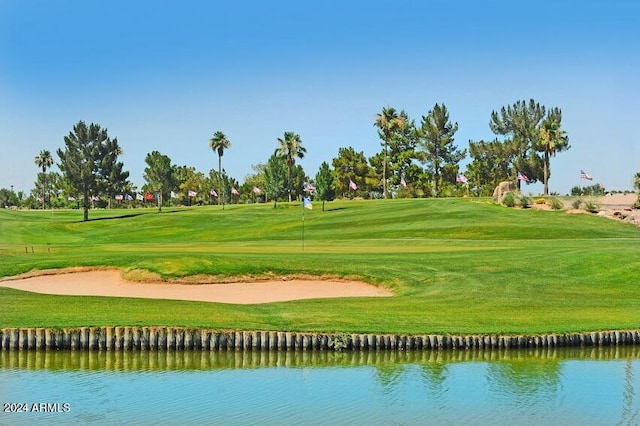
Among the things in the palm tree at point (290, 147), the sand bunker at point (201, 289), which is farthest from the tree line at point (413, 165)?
the sand bunker at point (201, 289)

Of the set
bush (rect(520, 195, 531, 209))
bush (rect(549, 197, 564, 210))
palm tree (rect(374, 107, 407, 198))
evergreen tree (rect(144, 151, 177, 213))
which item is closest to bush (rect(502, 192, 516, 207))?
bush (rect(520, 195, 531, 209))

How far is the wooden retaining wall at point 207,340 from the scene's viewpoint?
2439 centimetres

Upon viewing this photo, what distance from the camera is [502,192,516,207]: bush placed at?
295 ft

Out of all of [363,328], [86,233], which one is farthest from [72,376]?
[86,233]

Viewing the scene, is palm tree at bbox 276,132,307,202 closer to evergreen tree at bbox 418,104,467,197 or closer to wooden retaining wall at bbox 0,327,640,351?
evergreen tree at bbox 418,104,467,197

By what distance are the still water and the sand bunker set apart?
9785mm

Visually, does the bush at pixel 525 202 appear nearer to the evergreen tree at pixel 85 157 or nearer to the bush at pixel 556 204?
the bush at pixel 556 204

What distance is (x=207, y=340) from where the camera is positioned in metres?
24.8

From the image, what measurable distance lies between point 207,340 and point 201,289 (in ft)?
36.6

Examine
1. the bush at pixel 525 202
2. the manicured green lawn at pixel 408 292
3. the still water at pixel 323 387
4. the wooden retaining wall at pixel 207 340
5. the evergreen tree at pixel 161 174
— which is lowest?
the still water at pixel 323 387

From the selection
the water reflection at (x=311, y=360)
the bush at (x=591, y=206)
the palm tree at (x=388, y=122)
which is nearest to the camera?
the water reflection at (x=311, y=360)

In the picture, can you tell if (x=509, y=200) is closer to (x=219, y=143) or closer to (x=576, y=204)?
(x=576, y=204)

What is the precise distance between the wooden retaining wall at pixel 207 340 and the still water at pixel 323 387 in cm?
33

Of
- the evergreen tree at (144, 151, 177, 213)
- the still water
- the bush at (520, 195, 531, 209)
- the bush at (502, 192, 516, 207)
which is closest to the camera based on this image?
the still water
